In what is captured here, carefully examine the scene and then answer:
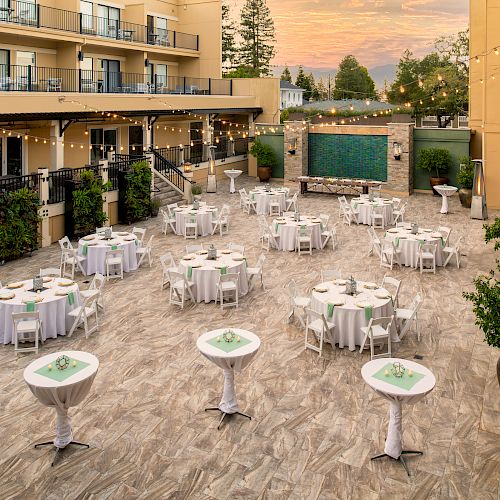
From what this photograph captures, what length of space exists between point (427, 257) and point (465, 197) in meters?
10.0

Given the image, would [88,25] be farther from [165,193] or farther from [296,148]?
[296,148]

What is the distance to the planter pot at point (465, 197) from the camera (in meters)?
22.7

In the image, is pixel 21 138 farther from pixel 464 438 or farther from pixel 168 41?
pixel 464 438

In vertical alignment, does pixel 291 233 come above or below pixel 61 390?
above

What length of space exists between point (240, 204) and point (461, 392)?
54.6ft

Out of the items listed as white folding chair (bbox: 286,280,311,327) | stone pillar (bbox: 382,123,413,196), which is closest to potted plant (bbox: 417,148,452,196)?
stone pillar (bbox: 382,123,413,196)

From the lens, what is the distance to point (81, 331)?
10.5 m

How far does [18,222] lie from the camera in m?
15.1

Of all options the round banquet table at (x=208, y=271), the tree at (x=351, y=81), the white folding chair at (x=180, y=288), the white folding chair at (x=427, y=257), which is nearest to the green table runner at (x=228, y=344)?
the white folding chair at (x=180, y=288)

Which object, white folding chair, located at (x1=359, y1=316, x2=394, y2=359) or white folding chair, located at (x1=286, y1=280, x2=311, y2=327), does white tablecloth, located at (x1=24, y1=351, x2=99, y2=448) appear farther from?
white folding chair, located at (x1=286, y1=280, x2=311, y2=327)

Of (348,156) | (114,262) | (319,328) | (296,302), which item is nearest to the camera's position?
(319,328)

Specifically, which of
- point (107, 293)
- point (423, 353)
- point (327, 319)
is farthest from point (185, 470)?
point (107, 293)

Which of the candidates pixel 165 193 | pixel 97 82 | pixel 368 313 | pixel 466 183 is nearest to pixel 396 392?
pixel 368 313

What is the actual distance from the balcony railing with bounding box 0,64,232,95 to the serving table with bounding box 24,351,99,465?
706 inches
